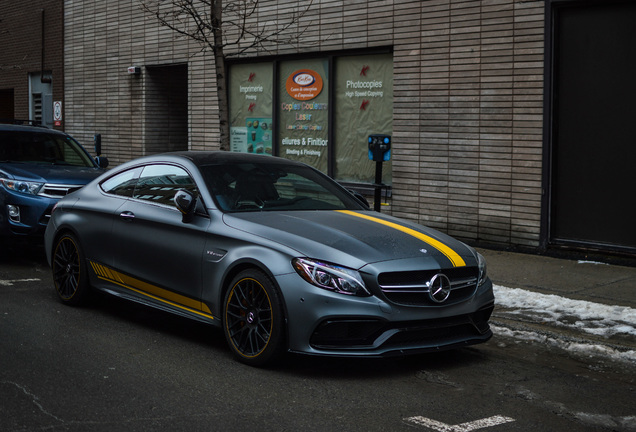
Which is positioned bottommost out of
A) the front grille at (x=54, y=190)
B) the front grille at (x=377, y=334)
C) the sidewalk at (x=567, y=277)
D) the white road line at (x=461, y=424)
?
the white road line at (x=461, y=424)

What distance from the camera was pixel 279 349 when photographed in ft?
19.4

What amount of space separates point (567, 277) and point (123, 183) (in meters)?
4.95

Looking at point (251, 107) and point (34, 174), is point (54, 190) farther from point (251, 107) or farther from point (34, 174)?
point (251, 107)

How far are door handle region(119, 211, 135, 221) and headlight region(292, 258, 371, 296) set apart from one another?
2065 mm

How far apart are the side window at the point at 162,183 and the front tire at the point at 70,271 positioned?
89 cm

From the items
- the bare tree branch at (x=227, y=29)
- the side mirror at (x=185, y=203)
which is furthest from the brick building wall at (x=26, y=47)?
the side mirror at (x=185, y=203)

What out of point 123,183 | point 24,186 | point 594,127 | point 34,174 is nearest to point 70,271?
point 123,183

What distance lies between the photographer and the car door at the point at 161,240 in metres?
6.70

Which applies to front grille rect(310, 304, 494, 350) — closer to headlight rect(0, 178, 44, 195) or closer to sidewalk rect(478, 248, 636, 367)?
sidewalk rect(478, 248, 636, 367)

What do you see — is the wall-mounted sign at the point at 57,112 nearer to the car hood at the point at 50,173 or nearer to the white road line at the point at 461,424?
A: the car hood at the point at 50,173

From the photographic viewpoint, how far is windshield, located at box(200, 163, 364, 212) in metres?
6.88

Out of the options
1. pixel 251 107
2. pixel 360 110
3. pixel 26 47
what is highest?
pixel 26 47

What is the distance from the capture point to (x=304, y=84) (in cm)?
1494

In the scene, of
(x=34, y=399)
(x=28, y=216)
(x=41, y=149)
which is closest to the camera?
(x=34, y=399)
